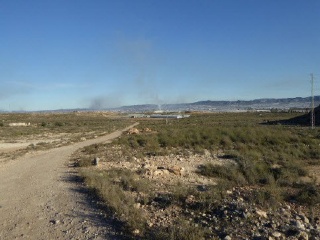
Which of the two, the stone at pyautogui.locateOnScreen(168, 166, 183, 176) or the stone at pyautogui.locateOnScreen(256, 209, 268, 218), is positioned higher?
the stone at pyautogui.locateOnScreen(256, 209, 268, 218)

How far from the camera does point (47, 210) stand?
10.4 metres

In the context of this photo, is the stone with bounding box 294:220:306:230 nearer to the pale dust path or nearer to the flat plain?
the flat plain

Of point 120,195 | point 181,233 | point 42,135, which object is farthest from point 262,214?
point 42,135

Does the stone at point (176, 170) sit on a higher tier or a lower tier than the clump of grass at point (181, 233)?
lower

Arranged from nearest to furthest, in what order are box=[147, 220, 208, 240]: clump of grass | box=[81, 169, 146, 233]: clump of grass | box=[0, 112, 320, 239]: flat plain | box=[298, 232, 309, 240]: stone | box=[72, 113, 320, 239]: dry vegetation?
1. box=[147, 220, 208, 240]: clump of grass
2. box=[298, 232, 309, 240]: stone
3. box=[72, 113, 320, 239]: dry vegetation
4. box=[0, 112, 320, 239]: flat plain
5. box=[81, 169, 146, 233]: clump of grass

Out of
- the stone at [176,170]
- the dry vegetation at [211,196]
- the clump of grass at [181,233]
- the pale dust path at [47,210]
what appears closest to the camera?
the clump of grass at [181,233]

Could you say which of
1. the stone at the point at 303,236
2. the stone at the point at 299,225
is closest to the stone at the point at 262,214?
the stone at the point at 299,225

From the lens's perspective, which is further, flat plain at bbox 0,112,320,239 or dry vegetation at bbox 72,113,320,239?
flat plain at bbox 0,112,320,239

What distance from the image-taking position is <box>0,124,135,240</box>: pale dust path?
8.41m

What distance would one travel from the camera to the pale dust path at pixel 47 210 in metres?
8.41

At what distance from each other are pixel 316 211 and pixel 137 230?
5096 millimetres

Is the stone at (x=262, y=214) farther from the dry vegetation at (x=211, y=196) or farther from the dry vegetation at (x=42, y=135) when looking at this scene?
the dry vegetation at (x=42, y=135)

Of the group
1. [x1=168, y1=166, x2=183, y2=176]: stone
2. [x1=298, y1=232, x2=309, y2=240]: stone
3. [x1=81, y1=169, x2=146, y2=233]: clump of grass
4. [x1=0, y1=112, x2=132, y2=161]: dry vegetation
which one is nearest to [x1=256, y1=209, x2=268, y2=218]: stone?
[x1=298, y1=232, x2=309, y2=240]: stone

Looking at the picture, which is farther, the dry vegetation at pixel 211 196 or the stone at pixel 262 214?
the stone at pixel 262 214
